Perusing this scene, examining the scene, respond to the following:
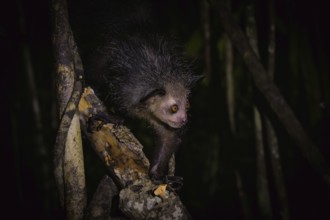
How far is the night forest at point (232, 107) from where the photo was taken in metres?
3.17

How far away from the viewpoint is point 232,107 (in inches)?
144

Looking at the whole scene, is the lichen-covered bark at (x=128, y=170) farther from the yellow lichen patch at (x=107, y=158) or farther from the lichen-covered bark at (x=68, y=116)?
the lichen-covered bark at (x=68, y=116)

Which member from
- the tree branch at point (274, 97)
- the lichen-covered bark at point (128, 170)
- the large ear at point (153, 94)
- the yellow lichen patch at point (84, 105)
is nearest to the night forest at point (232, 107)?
the tree branch at point (274, 97)

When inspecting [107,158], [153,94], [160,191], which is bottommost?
[160,191]

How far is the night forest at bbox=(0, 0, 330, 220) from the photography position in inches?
125

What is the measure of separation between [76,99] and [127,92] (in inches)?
38.3

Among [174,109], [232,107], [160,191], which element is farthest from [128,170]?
[232,107]

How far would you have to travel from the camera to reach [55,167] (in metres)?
1.84

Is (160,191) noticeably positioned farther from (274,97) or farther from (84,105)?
(274,97)

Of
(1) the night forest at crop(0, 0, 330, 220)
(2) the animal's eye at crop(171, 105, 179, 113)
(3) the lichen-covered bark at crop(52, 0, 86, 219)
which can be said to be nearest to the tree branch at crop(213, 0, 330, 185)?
(1) the night forest at crop(0, 0, 330, 220)

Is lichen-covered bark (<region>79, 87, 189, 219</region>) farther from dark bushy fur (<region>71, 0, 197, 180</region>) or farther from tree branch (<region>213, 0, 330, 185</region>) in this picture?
tree branch (<region>213, 0, 330, 185</region>)

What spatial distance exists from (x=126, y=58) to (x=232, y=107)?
131 centimetres

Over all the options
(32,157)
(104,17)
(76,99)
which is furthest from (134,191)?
(32,157)

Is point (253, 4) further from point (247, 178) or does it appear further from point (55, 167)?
point (247, 178)
